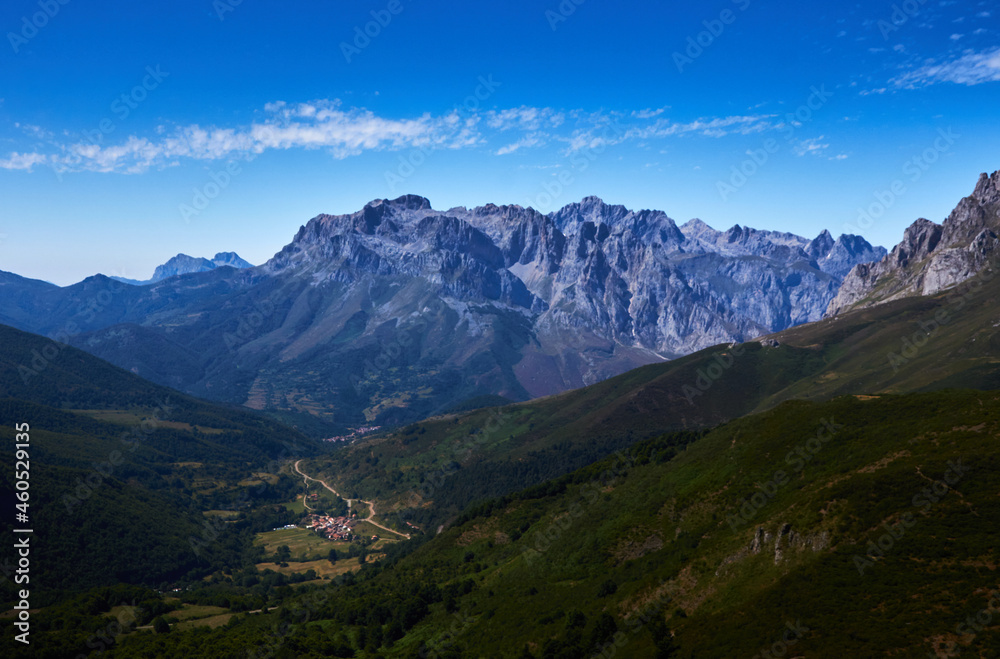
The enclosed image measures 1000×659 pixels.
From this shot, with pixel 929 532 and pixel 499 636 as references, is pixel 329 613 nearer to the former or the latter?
pixel 499 636

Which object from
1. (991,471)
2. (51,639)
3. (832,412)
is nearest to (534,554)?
(832,412)

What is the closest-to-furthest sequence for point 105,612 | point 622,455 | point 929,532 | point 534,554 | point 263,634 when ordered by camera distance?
point 929,532
point 263,634
point 534,554
point 105,612
point 622,455

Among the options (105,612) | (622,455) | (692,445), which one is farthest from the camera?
(622,455)

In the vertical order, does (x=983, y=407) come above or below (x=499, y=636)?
above

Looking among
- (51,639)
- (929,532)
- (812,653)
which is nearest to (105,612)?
(51,639)

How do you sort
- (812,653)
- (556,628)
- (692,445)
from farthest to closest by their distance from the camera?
1. (692,445)
2. (556,628)
3. (812,653)

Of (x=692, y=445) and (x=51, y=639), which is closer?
(x=51, y=639)

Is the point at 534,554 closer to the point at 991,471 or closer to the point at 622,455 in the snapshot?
the point at 622,455

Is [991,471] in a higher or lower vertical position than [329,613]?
Result: higher

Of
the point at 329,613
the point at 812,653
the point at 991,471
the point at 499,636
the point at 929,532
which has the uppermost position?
the point at 991,471
